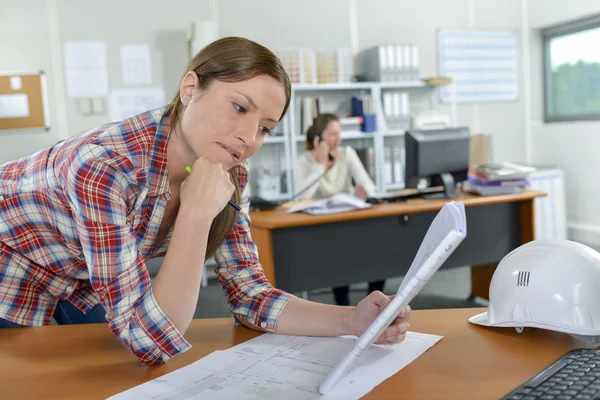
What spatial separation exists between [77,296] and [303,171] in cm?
269

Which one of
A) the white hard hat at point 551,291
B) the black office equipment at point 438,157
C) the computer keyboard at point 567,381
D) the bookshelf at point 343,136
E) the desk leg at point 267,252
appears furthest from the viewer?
the bookshelf at point 343,136

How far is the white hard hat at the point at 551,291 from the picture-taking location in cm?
92

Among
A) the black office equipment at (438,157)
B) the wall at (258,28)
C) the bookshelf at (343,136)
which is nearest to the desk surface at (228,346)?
the black office equipment at (438,157)

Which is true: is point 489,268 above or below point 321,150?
below

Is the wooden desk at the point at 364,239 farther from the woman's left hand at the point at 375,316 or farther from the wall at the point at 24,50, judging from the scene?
the wall at the point at 24,50

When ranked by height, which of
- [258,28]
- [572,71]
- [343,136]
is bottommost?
[343,136]

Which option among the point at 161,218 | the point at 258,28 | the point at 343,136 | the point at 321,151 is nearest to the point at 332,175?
the point at 321,151

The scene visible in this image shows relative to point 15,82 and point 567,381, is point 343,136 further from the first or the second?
point 567,381

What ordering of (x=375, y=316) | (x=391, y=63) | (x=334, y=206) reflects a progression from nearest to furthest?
1. (x=375, y=316)
2. (x=334, y=206)
3. (x=391, y=63)

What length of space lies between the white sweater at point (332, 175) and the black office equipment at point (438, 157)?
2.41 ft

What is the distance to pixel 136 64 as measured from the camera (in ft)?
14.9

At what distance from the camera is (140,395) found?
802mm

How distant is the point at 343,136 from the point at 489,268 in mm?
1787

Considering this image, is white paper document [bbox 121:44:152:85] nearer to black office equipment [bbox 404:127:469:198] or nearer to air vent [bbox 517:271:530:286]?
black office equipment [bbox 404:127:469:198]
